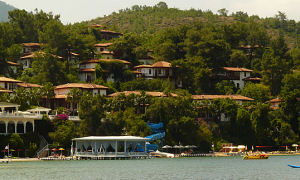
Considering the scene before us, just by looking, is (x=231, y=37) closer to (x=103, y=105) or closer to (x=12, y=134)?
(x=103, y=105)

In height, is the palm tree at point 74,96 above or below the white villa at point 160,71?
below

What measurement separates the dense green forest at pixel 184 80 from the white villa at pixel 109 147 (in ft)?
9.24

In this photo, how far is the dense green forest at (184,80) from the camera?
94875mm

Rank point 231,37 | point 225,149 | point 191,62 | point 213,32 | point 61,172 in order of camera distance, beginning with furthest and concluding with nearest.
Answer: point 231,37
point 213,32
point 191,62
point 225,149
point 61,172

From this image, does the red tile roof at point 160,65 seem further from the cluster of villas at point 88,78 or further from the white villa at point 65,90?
the white villa at point 65,90

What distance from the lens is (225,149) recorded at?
102m

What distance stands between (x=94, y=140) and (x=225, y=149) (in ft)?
81.2

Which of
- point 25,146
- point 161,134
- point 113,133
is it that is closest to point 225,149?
point 161,134

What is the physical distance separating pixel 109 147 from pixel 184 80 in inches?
1381

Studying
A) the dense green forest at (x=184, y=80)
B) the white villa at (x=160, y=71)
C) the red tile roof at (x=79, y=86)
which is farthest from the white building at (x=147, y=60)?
the red tile roof at (x=79, y=86)

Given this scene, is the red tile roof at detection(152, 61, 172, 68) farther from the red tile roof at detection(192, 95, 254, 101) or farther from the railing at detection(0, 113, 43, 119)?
the railing at detection(0, 113, 43, 119)

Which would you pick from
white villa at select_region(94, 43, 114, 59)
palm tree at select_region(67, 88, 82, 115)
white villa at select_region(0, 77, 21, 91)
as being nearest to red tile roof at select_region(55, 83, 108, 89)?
palm tree at select_region(67, 88, 82, 115)

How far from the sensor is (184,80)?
12019 cm

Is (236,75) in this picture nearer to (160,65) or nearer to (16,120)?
(160,65)
